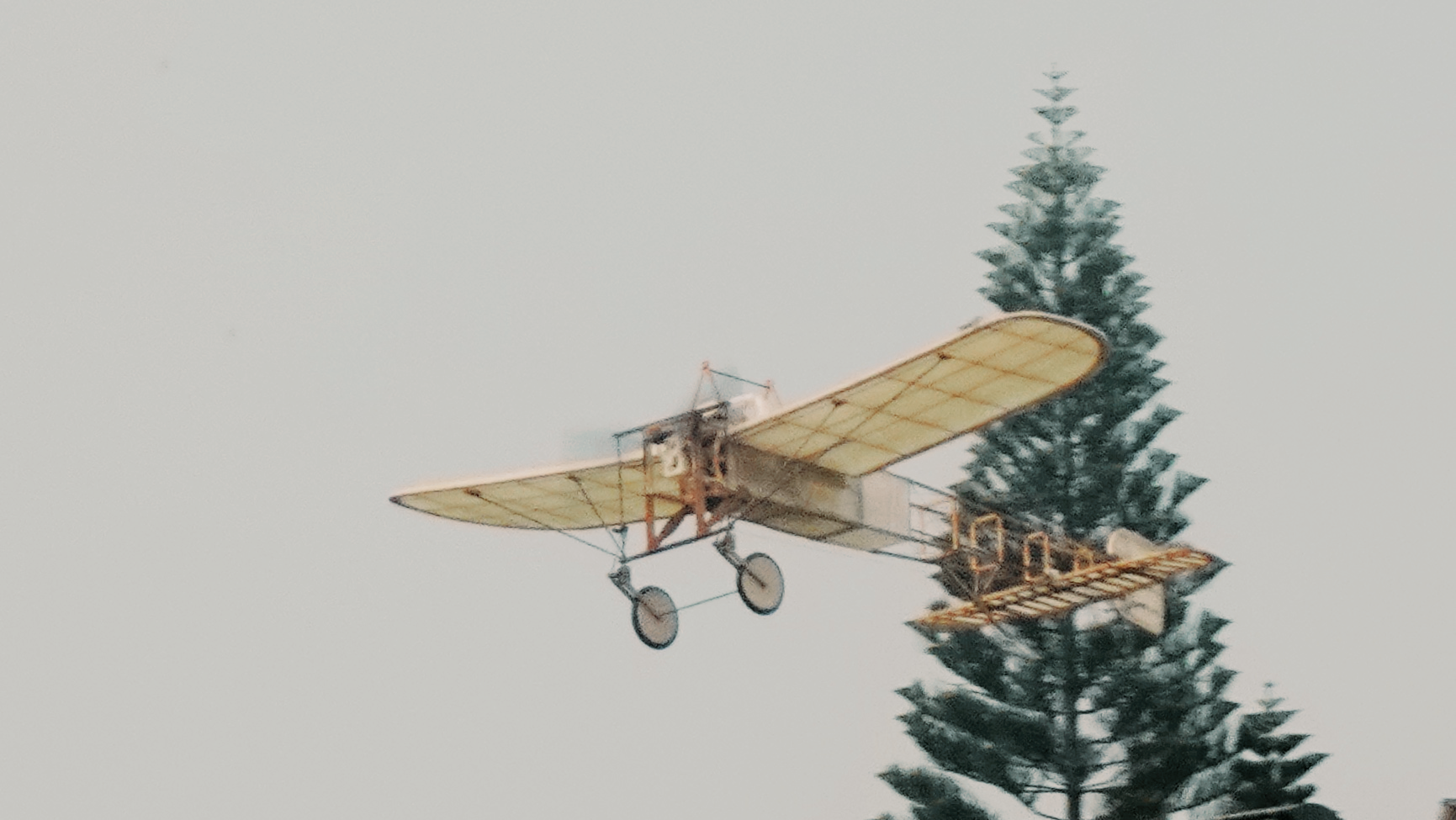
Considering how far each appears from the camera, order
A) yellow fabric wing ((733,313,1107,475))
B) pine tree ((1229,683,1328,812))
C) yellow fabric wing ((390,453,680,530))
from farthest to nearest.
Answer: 1. pine tree ((1229,683,1328,812))
2. yellow fabric wing ((390,453,680,530))
3. yellow fabric wing ((733,313,1107,475))

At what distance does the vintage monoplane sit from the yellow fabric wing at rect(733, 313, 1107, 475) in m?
0.02

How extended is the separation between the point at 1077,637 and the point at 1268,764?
372 cm

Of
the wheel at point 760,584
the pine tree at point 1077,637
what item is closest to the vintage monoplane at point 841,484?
the wheel at point 760,584

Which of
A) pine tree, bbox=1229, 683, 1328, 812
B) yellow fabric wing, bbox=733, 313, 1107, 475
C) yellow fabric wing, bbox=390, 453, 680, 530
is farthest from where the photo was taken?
pine tree, bbox=1229, 683, 1328, 812

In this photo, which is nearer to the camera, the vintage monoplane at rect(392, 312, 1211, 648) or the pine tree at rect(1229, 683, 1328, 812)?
the vintage monoplane at rect(392, 312, 1211, 648)

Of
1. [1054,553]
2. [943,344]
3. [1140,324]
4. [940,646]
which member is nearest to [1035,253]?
[1140,324]

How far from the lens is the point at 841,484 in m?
28.8

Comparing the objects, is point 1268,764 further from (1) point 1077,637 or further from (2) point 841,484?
(2) point 841,484

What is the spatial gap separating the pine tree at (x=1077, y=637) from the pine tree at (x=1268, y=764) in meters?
0.35

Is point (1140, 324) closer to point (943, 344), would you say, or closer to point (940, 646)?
point (940, 646)

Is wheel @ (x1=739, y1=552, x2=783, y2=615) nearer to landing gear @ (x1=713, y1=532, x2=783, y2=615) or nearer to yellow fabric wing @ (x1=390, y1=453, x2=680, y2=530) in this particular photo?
landing gear @ (x1=713, y1=532, x2=783, y2=615)

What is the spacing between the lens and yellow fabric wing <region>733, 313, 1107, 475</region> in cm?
2628

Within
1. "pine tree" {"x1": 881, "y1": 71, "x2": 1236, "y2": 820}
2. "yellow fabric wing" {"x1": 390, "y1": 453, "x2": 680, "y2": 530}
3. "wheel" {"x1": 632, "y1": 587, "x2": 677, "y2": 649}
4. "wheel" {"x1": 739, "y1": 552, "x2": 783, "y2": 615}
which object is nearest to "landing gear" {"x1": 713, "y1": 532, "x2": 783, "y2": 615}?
"wheel" {"x1": 739, "y1": 552, "x2": 783, "y2": 615}

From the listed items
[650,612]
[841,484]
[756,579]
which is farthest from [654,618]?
[841,484]
